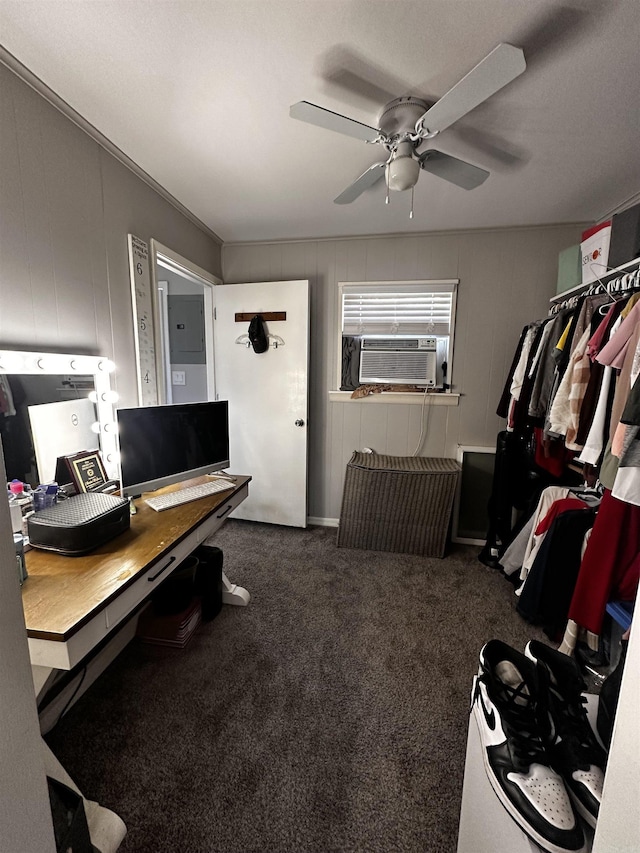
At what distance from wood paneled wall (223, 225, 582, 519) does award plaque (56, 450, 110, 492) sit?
172 cm

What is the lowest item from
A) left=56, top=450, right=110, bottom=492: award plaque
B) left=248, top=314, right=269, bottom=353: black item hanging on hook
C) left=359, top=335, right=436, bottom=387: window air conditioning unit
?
left=56, top=450, right=110, bottom=492: award plaque

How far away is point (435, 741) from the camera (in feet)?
4.33

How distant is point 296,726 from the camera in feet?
4.47

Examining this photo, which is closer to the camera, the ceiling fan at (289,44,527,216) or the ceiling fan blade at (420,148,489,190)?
the ceiling fan at (289,44,527,216)

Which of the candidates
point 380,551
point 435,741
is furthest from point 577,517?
point 380,551

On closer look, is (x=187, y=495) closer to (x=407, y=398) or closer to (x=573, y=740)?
(x=573, y=740)

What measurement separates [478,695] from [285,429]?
2.24 m

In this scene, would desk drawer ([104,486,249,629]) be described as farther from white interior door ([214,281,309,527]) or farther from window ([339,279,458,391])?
window ([339,279,458,391])

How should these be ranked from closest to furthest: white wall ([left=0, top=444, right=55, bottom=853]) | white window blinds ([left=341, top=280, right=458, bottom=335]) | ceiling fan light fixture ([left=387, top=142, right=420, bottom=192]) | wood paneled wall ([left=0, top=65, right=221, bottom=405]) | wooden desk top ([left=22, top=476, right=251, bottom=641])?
1. white wall ([left=0, top=444, right=55, bottom=853])
2. wooden desk top ([left=22, top=476, right=251, bottom=641])
3. wood paneled wall ([left=0, top=65, right=221, bottom=405])
4. ceiling fan light fixture ([left=387, top=142, right=420, bottom=192])
5. white window blinds ([left=341, top=280, right=458, bottom=335])

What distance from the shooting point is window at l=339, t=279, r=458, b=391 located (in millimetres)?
2762

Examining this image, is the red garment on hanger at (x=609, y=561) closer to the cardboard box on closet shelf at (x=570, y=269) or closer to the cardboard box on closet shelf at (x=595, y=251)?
the cardboard box on closet shelf at (x=595, y=251)

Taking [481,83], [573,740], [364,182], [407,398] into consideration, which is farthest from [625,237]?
[573,740]

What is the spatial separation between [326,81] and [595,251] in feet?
5.21

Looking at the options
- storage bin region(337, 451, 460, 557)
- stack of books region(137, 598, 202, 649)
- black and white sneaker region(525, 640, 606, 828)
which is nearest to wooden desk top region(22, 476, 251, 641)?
stack of books region(137, 598, 202, 649)
